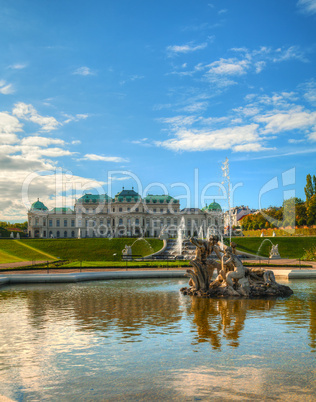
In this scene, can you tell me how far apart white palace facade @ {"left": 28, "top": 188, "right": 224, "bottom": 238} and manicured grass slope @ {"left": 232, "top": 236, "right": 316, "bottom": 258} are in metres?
64.0

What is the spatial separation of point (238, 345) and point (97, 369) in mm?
3425

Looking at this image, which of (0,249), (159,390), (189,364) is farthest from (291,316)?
(0,249)

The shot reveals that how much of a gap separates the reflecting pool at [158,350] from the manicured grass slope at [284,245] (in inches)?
1416

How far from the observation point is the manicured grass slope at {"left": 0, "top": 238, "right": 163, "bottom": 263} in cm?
4734

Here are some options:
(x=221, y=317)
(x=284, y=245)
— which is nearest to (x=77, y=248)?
(x=284, y=245)

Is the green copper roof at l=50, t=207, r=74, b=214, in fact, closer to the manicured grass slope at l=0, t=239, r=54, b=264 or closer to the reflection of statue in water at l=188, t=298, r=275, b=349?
the manicured grass slope at l=0, t=239, r=54, b=264

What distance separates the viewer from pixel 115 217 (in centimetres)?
12056

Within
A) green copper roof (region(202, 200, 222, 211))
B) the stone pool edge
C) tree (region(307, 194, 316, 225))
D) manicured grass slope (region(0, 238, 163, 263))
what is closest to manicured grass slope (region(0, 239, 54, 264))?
manicured grass slope (region(0, 238, 163, 263))

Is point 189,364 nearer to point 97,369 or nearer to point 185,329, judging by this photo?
point 97,369

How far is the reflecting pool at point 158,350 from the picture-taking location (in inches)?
249

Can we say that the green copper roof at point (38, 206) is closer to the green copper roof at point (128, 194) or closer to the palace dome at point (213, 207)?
the green copper roof at point (128, 194)

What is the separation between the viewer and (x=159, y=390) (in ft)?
20.5

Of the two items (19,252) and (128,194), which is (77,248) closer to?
(19,252)

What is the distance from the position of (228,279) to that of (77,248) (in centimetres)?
3914
